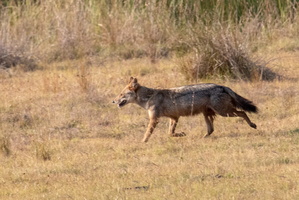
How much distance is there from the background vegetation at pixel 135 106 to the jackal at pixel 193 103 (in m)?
0.31

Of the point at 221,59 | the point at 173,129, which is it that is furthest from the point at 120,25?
the point at 173,129

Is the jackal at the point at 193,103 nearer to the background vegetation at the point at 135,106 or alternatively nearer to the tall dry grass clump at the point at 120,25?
the background vegetation at the point at 135,106

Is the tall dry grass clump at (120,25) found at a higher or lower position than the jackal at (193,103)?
lower

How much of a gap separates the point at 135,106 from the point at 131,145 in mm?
2621

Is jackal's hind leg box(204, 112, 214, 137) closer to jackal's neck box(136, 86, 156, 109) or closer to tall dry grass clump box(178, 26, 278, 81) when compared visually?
jackal's neck box(136, 86, 156, 109)

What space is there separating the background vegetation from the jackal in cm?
31

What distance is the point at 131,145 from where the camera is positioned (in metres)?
11.1

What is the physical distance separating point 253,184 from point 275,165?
92 cm

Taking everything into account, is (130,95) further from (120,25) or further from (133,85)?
(120,25)

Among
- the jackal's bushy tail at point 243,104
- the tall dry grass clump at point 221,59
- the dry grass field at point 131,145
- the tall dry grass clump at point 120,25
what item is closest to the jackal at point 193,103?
the jackal's bushy tail at point 243,104

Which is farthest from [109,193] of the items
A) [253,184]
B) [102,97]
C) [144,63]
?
[144,63]

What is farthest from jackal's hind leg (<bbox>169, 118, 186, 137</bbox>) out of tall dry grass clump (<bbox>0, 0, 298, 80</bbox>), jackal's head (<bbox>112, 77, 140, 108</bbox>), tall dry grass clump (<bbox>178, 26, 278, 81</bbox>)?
tall dry grass clump (<bbox>0, 0, 298, 80</bbox>)

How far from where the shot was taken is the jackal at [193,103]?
1128 cm

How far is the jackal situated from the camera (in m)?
11.3
